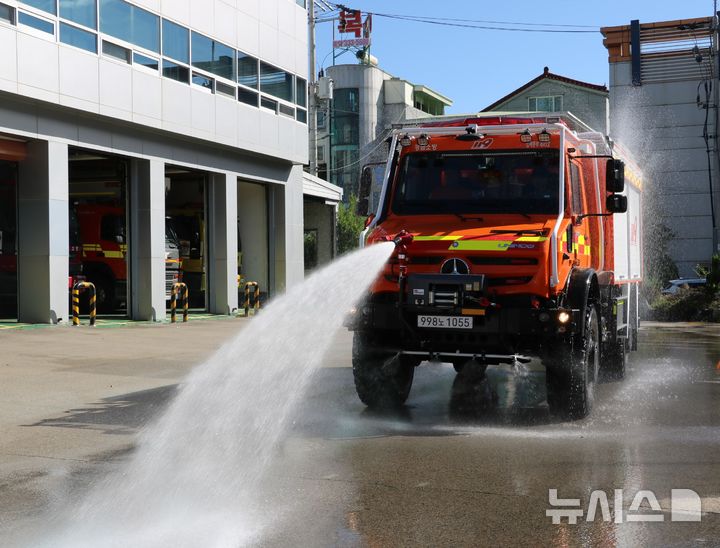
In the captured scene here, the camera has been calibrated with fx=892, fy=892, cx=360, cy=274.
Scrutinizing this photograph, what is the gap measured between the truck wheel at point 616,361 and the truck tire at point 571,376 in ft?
9.76

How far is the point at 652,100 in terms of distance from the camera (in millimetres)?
45750

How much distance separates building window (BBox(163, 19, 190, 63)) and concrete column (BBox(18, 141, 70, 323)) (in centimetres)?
461

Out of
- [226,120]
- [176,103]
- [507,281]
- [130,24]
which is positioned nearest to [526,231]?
[507,281]

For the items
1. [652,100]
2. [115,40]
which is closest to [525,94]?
[652,100]

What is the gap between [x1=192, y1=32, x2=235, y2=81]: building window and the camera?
22906 millimetres

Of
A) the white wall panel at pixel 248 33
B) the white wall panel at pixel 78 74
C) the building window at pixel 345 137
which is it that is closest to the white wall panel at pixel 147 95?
the white wall panel at pixel 78 74

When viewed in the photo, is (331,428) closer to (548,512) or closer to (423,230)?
(423,230)

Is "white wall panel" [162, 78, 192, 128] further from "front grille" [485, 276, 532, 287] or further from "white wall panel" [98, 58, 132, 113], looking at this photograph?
"front grille" [485, 276, 532, 287]

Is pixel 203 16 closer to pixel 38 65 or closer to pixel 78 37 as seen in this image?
pixel 78 37

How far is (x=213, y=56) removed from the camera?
23656 mm

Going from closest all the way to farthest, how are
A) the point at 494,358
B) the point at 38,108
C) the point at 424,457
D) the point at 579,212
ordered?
the point at 424,457
the point at 494,358
the point at 579,212
the point at 38,108

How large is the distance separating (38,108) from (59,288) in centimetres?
363

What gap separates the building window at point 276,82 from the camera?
26234mm

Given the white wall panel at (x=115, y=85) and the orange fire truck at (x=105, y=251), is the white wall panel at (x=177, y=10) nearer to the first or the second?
the white wall panel at (x=115, y=85)
